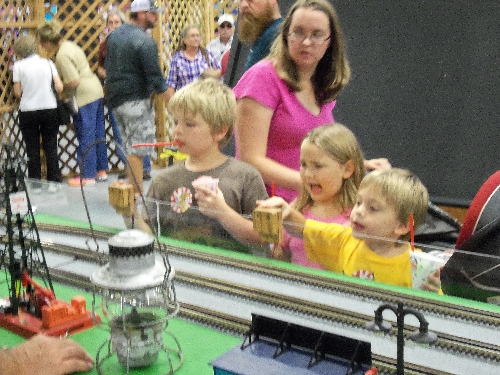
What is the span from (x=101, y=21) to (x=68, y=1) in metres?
0.37

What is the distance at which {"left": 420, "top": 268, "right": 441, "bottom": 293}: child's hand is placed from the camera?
144cm

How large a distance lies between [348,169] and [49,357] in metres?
1.14

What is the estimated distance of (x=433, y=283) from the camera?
57.8 inches

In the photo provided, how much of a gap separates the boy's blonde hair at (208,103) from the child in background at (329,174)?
0.33m

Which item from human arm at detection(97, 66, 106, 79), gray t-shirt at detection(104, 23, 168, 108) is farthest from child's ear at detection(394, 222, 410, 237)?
human arm at detection(97, 66, 106, 79)

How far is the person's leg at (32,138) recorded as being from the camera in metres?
5.05

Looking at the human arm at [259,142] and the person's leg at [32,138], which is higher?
the human arm at [259,142]

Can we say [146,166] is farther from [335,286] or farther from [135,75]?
[335,286]

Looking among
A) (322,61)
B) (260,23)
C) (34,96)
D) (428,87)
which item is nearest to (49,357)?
(322,61)

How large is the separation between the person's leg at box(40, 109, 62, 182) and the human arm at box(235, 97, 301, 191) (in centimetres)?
338

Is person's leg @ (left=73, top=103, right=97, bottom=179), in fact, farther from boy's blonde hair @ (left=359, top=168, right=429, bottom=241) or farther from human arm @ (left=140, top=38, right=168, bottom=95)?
boy's blonde hair @ (left=359, top=168, right=429, bottom=241)

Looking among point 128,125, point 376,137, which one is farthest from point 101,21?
point 376,137

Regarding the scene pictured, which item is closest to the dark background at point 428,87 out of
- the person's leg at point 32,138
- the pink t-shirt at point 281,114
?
the pink t-shirt at point 281,114

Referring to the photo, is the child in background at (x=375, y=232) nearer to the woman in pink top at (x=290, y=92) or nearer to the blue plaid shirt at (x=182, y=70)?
the woman in pink top at (x=290, y=92)
